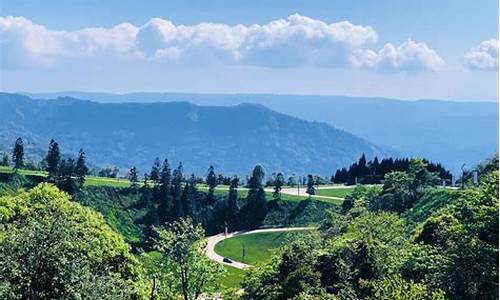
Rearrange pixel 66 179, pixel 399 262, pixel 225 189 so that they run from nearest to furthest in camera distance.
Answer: pixel 399 262 < pixel 66 179 < pixel 225 189

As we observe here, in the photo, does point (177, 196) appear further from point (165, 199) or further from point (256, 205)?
point (256, 205)

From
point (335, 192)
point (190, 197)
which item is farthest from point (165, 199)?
point (335, 192)

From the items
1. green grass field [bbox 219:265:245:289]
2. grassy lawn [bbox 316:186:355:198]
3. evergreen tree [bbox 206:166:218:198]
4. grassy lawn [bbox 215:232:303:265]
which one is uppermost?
evergreen tree [bbox 206:166:218:198]

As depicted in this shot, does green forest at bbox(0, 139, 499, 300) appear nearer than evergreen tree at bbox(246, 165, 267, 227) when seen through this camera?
Yes

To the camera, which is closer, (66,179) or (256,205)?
(66,179)

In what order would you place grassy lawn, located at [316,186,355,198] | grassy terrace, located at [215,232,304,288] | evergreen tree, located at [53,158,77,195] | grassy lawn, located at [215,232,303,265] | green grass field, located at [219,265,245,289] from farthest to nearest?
grassy lawn, located at [316,186,355,198]
evergreen tree, located at [53,158,77,195]
grassy lawn, located at [215,232,303,265]
grassy terrace, located at [215,232,304,288]
green grass field, located at [219,265,245,289]

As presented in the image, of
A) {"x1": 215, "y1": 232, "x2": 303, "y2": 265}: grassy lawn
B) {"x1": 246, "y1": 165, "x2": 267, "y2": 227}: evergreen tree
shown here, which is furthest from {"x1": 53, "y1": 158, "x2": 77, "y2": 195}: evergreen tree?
{"x1": 246, "y1": 165, "x2": 267, "y2": 227}: evergreen tree

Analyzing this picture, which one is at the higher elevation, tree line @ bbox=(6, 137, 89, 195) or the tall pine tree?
tree line @ bbox=(6, 137, 89, 195)

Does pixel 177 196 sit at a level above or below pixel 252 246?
above

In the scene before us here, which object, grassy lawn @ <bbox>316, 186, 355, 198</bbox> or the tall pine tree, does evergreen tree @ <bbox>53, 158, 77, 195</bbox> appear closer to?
the tall pine tree

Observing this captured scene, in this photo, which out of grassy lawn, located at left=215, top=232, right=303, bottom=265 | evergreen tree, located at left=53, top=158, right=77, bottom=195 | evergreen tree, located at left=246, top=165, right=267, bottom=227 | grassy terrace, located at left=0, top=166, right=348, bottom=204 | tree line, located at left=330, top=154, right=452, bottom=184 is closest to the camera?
grassy lawn, located at left=215, top=232, right=303, bottom=265

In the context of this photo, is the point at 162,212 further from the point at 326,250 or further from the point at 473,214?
the point at 473,214
